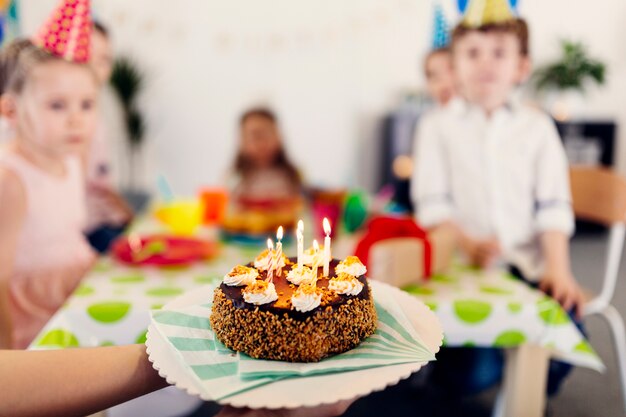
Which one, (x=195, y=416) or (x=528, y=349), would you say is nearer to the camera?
(x=528, y=349)

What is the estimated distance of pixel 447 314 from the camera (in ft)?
3.10

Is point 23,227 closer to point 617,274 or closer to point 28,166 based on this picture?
point 28,166

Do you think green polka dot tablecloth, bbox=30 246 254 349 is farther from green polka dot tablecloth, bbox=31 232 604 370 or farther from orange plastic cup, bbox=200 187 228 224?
orange plastic cup, bbox=200 187 228 224

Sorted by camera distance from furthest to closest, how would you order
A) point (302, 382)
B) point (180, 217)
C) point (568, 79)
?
point (568, 79)
point (180, 217)
point (302, 382)

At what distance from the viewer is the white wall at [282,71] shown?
3.68 meters

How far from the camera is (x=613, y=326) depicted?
4.71ft

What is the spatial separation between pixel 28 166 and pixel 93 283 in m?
0.27

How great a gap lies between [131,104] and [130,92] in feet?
0.38

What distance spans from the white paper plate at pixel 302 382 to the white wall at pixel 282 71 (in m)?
3.02

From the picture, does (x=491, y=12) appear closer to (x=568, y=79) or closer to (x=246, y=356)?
(x=246, y=356)

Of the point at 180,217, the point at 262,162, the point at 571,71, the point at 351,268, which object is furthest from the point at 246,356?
the point at 571,71

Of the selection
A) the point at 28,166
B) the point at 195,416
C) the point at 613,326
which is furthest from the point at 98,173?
the point at 613,326

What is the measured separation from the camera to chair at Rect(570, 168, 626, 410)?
1.43 meters

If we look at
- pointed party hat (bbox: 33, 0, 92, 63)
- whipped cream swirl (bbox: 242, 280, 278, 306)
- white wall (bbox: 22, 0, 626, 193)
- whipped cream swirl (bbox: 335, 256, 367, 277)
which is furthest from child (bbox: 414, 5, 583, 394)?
white wall (bbox: 22, 0, 626, 193)
